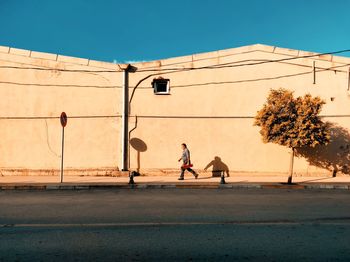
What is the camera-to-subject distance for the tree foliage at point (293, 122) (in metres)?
14.6

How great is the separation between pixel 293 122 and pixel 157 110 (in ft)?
19.7

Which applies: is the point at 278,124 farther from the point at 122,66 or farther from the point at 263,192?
the point at 122,66

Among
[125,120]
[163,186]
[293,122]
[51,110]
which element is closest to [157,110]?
[125,120]

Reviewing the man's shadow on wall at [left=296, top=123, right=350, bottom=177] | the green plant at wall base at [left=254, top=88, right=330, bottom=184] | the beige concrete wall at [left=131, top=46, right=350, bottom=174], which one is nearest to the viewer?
the green plant at wall base at [left=254, top=88, right=330, bottom=184]

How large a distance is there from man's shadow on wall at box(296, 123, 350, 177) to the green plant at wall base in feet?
5.49

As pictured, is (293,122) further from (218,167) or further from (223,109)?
(218,167)

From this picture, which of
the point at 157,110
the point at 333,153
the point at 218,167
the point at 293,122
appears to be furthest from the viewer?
the point at 157,110

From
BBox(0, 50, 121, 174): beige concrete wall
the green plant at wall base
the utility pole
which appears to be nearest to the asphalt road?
the green plant at wall base

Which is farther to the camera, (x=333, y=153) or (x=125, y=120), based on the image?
(x=125, y=120)

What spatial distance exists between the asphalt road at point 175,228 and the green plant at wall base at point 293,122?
14.3 ft

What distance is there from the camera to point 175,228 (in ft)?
21.6

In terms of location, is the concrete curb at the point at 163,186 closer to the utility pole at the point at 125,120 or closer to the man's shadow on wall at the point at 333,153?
the man's shadow on wall at the point at 333,153

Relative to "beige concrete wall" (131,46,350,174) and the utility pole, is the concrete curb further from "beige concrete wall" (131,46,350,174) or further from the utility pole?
the utility pole

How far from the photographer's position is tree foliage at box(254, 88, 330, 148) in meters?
14.6
